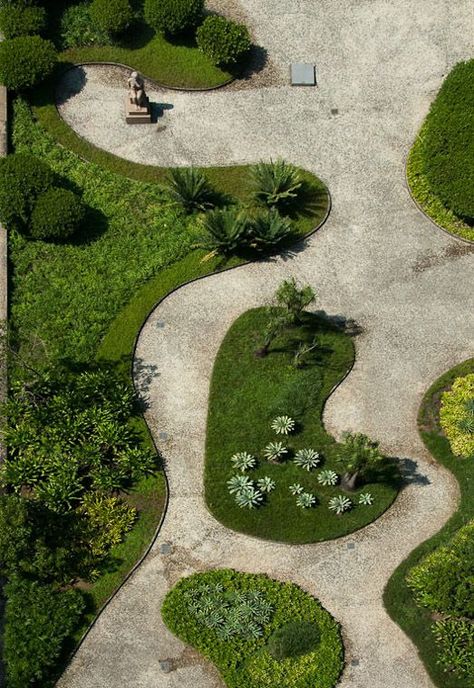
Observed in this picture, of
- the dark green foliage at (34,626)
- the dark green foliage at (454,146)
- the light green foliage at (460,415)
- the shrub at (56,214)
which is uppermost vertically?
the dark green foliage at (454,146)

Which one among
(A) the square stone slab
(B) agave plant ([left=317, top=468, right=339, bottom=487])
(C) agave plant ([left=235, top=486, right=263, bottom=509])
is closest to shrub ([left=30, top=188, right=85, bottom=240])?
(A) the square stone slab

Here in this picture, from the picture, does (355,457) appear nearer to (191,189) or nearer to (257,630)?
(257,630)

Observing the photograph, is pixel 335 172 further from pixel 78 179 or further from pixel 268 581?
pixel 268 581

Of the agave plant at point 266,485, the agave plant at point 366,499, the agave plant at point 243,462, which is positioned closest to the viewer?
the agave plant at point 366,499

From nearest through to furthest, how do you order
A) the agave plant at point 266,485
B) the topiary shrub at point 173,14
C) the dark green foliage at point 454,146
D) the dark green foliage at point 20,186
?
1. the agave plant at point 266,485
2. the dark green foliage at point 20,186
3. the dark green foliage at point 454,146
4. the topiary shrub at point 173,14

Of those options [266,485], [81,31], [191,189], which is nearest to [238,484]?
[266,485]

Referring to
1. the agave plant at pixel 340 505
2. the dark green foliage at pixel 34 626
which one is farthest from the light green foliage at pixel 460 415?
the dark green foliage at pixel 34 626

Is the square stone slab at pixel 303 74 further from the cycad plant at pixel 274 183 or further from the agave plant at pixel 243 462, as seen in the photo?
the agave plant at pixel 243 462
